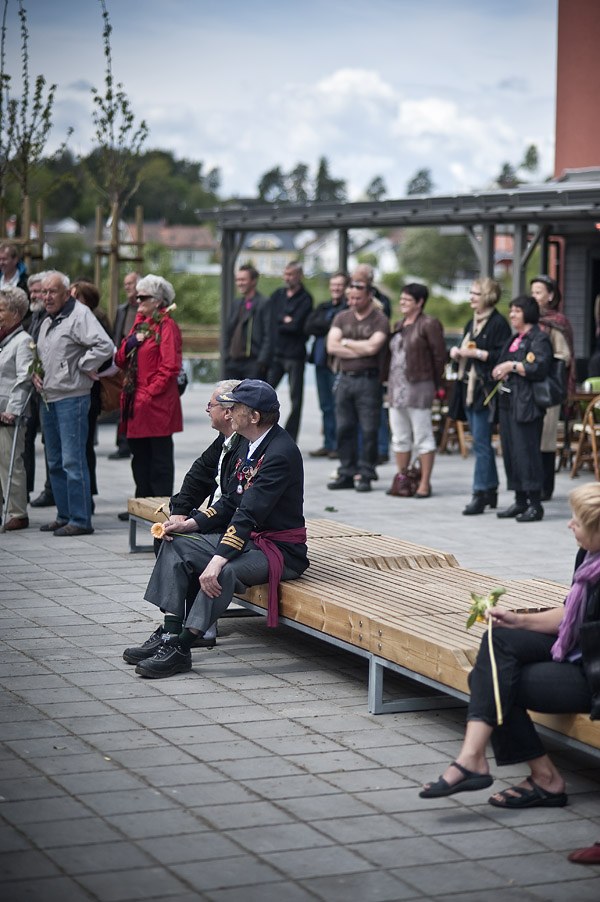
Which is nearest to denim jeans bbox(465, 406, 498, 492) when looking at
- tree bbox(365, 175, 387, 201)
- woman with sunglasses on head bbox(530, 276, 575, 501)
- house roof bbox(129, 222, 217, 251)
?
woman with sunglasses on head bbox(530, 276, 575, 501)

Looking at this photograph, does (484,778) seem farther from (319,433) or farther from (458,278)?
(458,278)

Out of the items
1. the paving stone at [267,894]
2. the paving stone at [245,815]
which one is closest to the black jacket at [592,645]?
the paving stone at [245,815]

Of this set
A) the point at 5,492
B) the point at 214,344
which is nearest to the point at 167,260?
the point at 214,344

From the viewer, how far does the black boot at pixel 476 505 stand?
10.9 m

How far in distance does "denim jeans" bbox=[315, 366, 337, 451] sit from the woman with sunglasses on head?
123 inches

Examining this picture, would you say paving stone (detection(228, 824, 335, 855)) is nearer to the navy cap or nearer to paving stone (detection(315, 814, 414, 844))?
paving stone (detection(315, 814, 414, 844))

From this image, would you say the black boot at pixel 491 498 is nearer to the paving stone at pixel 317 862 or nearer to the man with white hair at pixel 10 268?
the man with white hair at pixel 10 268

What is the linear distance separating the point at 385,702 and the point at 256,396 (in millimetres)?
1510

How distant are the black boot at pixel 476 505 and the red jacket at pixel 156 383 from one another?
2.91 m

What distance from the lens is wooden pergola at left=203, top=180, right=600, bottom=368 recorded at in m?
14.4

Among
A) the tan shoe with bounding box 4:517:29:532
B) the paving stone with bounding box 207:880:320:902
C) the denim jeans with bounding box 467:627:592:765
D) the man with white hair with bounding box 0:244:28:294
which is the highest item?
the man with white hair with bounding box 0:244:28:294

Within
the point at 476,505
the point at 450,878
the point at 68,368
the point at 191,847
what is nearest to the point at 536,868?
the point at 450,878

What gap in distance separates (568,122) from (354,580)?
54.4 feet

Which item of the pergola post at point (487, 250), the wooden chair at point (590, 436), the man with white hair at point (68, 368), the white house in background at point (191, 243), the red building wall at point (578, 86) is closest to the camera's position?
the man with white hair at point (68, 368)
